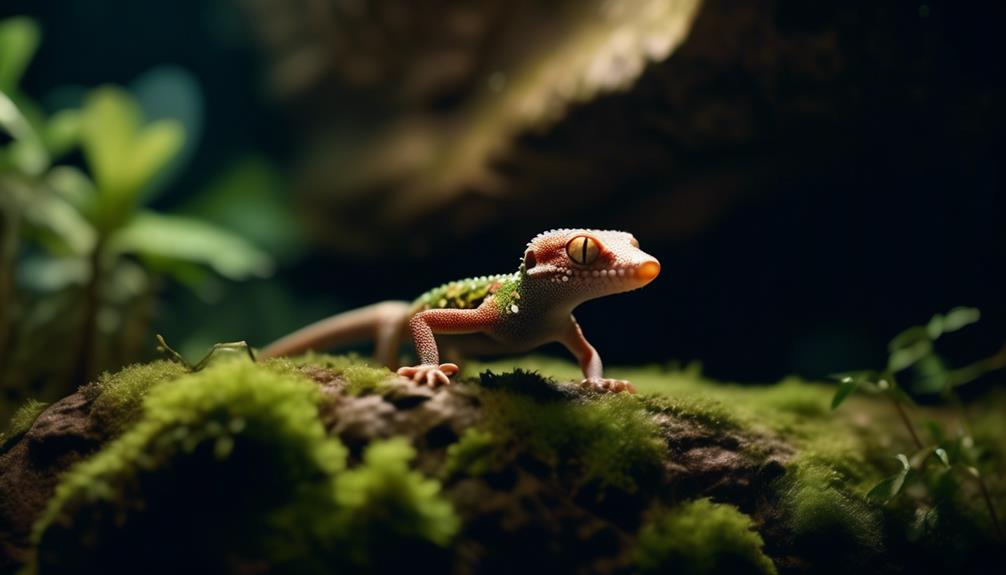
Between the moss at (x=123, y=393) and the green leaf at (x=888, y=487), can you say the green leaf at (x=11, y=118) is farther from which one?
the green leaf at (x=888, y=487)

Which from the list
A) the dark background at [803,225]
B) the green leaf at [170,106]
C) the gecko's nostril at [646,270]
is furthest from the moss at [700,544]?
the green leaf at [170,106]

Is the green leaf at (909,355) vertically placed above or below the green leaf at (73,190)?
below

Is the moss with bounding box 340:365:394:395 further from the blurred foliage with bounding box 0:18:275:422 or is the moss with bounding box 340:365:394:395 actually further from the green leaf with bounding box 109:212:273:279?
the green leaf with bounding box 109:212:273:279

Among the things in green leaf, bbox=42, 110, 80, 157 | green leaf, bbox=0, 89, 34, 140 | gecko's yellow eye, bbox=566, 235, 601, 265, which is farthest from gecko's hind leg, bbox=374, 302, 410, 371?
green leaf, bbox=42, 110, 80, 157

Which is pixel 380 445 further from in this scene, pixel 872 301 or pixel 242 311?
pixel 242 311

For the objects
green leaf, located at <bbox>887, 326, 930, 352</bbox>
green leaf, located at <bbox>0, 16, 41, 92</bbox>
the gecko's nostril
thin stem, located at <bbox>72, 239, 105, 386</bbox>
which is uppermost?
green leaf, located at <bbox>0, 16, 41, 92</bbox>
